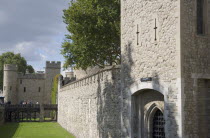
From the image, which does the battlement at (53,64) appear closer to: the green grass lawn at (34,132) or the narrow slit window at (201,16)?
the green grass lawn at (34,132)

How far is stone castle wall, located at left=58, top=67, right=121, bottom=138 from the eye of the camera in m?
12.5

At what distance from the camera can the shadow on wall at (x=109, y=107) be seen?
12.3 metres

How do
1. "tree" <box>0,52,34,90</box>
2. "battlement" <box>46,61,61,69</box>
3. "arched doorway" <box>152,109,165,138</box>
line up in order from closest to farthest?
"arched doorway" <box>152,109,165,138</box>
"battlement" <box>46,61,61,69</box>
"tree" <box>0,52,34,90</box>

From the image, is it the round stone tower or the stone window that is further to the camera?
the round stone tower

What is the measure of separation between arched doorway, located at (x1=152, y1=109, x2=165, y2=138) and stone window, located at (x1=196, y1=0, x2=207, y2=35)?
2.89m

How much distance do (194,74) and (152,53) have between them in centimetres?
161

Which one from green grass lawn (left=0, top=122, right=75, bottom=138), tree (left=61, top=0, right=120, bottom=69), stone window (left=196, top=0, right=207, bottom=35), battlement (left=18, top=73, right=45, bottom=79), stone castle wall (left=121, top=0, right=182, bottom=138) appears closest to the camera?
stone castle wall (left=121, top=0, right=182, bottom=138)

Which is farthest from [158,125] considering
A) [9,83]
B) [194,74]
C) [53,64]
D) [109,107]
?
[9,83]

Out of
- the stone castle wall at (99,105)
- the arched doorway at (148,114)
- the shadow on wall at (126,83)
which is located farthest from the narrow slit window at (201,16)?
the stone castle wall at (99,105)

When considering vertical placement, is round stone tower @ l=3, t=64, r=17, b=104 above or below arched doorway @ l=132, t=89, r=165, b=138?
above

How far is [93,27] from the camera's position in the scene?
17.7 meters

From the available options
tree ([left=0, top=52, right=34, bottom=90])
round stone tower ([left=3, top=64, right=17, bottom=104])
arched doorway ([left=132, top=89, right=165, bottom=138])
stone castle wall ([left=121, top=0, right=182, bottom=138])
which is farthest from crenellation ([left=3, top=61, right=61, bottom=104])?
arched doorway ([left=132, top=89, right=165, bottom=138])

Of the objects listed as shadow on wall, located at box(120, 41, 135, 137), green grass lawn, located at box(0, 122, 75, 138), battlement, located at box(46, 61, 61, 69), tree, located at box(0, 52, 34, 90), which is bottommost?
green grass lawn, located at box(0, 122, 75, 138)

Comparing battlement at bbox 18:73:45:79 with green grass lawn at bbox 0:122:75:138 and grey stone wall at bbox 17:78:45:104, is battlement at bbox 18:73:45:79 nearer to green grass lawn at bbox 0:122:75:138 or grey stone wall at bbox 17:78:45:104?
grey stone wall at bbox 17:78:45:104
